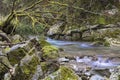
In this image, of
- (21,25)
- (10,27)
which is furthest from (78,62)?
(10,27)

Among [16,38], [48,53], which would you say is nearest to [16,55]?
[48,53]

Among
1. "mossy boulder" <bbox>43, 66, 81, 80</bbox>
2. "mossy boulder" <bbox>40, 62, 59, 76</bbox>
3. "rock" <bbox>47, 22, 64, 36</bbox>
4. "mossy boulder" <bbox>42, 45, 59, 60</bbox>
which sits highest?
"mossy boulder" <bbox>43, 66, 81, 80</bbox>

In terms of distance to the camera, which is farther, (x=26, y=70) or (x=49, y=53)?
(x=49, y=53)

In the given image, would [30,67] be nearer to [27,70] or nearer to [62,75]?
[27,70]

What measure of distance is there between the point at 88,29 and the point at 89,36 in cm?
67

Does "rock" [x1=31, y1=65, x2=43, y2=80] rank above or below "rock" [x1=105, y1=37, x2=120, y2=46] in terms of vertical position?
above

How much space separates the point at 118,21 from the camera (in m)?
17.0

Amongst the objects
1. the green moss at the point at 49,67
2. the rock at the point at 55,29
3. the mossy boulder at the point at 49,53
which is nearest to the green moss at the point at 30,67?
the green moss at the point at 49,67

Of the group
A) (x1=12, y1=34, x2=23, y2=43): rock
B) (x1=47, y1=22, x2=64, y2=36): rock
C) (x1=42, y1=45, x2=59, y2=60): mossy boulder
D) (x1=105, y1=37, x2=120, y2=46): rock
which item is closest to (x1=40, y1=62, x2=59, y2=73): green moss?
(x1=42, y1=45, x2=59, y2=60): mossy boulder

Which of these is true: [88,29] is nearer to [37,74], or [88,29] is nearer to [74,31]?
[74,31]

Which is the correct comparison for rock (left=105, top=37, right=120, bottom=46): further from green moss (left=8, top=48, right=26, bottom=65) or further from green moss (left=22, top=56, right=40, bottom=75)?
green moss (left=22, top=56, right=40, bottom=75)

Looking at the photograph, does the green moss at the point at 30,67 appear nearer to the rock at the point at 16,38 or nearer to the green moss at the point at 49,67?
the green moss at the point at 49,67

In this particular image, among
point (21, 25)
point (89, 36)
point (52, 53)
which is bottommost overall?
point (89, 36)

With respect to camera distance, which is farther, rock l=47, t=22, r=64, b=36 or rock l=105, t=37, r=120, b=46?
rock l=47, t=22, r=64, b=36
